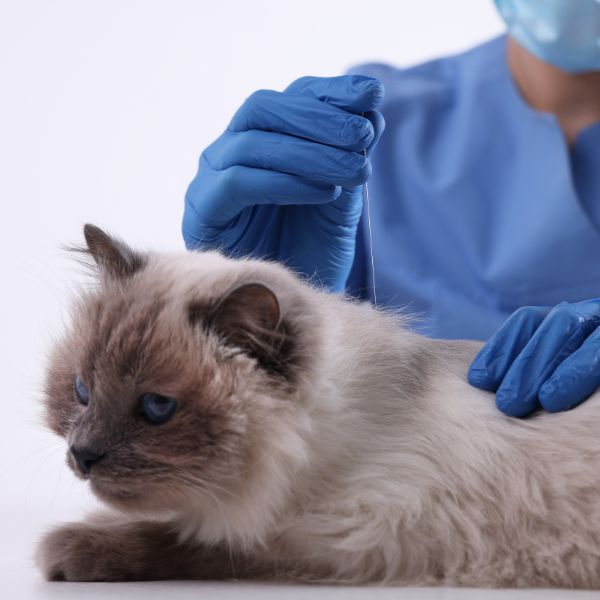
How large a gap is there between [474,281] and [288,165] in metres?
0.91

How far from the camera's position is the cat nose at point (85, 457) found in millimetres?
1299

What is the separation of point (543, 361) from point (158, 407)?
794 mm

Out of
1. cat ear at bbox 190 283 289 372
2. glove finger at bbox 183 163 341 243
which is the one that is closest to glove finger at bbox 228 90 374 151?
glove finger at bbox 183 163 341 243

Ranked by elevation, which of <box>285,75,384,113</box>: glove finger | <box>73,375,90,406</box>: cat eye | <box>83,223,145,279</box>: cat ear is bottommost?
<box>73,375,90,406</box>: cat eye

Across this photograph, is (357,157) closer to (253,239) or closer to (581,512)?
(253,239)

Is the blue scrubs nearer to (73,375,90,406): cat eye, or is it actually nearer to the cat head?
the cat head

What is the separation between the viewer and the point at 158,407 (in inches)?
51.7

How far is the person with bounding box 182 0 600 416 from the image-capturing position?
1.89 metres

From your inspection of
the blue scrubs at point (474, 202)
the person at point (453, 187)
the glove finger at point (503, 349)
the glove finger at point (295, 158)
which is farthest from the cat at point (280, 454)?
the blue scrubs at point (474, 202)

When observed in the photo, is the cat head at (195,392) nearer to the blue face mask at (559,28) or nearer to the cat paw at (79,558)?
the cat paw at (79,558)

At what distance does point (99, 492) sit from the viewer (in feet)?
4.38

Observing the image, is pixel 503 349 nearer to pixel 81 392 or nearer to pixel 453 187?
pixel 81 392

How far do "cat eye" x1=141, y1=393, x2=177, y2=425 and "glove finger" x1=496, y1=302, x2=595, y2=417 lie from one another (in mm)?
637

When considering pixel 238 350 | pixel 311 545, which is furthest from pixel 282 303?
pixel 311 545
